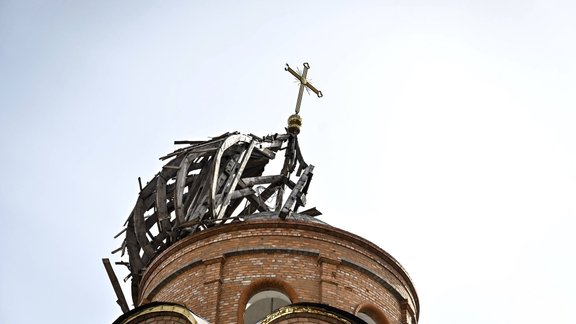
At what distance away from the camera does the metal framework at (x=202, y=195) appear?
72.5 ft

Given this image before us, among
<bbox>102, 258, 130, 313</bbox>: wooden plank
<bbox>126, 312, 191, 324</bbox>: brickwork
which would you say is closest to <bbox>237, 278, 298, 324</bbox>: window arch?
<bbox>126, 312, 191, 324</bbox>: brickwork

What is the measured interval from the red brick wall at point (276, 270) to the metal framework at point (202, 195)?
0.61 meters

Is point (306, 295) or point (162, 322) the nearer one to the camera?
point (162, 322)

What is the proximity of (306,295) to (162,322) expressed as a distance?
338 centimetres

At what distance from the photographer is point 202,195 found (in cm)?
2256

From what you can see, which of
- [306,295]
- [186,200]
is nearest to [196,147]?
[186,200]

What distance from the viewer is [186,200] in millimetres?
22922

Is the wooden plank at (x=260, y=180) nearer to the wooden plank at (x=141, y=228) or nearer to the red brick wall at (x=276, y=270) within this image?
the wooden plank at (x=141, y=228)

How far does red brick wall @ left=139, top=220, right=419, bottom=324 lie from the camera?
789 inches

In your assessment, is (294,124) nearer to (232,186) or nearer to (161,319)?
(232,186)

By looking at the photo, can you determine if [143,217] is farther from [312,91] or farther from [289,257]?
[312,91]

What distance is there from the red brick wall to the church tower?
0.02m

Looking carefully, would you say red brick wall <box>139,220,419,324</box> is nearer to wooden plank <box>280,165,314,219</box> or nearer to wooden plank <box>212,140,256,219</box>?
wooden plank <box>280,165,314,219</box>

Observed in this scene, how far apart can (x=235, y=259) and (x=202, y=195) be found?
2.33 meters
